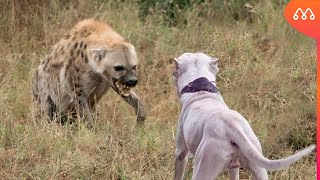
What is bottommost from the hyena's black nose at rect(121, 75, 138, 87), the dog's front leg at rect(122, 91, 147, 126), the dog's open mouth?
the dog's front leg at rect(122, 91, 147, 126)

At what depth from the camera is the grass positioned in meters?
5.14

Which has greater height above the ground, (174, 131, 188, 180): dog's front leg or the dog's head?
the dog's head

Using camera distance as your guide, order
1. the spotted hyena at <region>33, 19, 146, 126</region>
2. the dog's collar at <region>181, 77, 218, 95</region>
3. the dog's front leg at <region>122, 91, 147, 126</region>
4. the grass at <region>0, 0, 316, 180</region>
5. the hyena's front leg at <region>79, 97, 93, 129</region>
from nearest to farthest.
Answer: the dog's collar at <region>181, 77, 218, 95</region> < the grass at <region>0, 0, 316, 180</region> < the hyena's front leg at <region>79, 97, 93, 129</region> < the spotted hyena at <region>33, 19, 146, 126</region> < the dog's front leg at <region>122, 91, 147, 126</region>

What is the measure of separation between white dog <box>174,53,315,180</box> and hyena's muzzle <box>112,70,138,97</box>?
1.68m

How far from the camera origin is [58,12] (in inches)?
322

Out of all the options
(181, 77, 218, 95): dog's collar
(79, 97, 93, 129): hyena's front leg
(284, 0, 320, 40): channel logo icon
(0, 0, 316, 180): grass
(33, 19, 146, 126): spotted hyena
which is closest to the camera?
(181, 77, 218, 95): dog's collar

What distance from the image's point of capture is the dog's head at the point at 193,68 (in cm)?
446

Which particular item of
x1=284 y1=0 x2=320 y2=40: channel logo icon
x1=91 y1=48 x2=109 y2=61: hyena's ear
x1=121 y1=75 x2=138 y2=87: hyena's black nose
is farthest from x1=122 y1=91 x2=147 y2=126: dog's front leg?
x1=284 y1=0 x2=320 y2=40: channel logo icon

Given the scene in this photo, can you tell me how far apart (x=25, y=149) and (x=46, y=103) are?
1484 millimetres

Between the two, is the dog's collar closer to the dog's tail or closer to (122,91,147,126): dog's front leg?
the dog's tail

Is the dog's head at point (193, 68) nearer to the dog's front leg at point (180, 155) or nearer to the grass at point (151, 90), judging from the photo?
the dog's front leg at point (180, 155)

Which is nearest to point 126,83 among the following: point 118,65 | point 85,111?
point 118,65

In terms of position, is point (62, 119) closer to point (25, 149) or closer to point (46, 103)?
point (46, 103)

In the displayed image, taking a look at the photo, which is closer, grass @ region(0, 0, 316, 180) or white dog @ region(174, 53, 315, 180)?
white dog @ region(174, 53, 315, 180)
